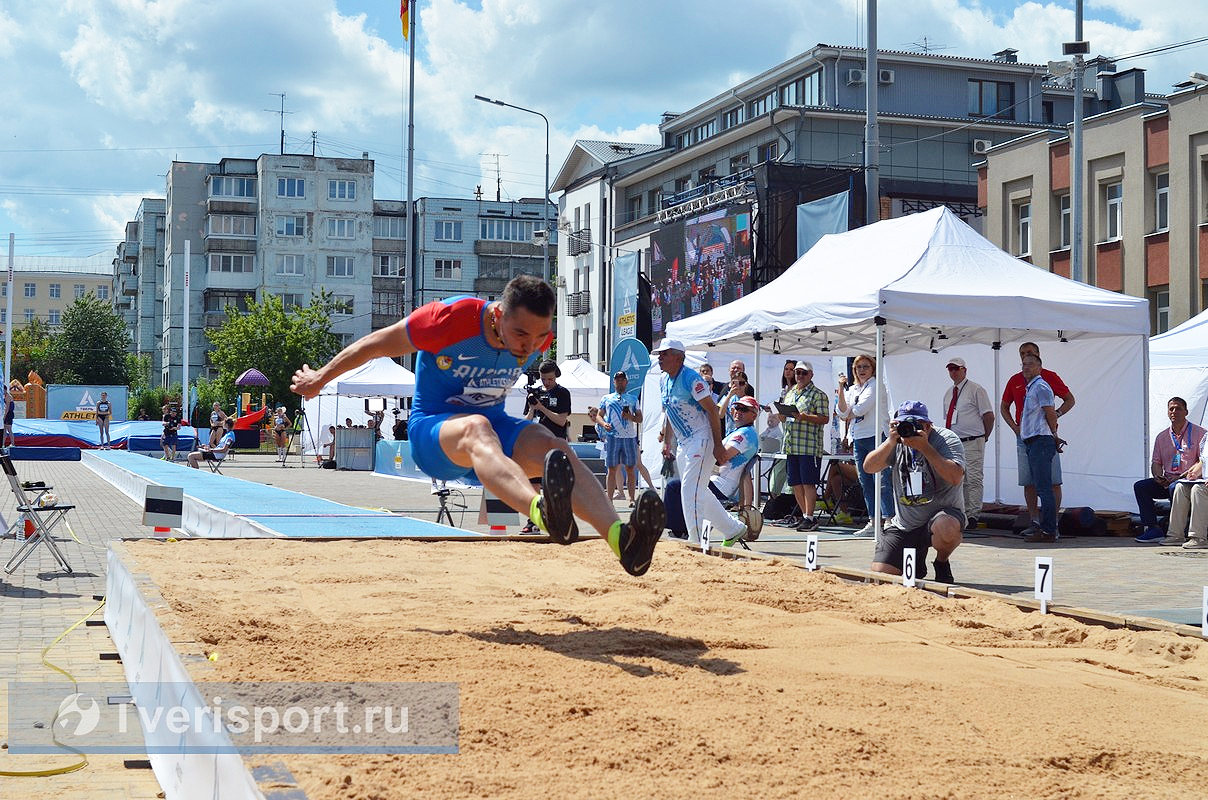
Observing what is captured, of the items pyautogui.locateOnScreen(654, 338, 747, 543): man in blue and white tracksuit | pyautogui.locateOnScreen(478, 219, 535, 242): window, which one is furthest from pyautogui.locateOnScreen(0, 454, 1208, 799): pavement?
pyautogui.locateOnScreen(478, 219, 535, 242): window

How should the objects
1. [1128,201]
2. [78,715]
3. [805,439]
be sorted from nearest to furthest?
[78,715] → [805,439] → [1128,201]

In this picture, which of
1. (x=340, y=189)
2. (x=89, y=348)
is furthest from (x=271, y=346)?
(x=340, y=189)

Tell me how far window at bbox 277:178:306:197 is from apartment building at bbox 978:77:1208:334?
62.3m

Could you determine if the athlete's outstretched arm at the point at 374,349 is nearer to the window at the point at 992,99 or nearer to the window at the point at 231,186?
the window at the point at 992,99

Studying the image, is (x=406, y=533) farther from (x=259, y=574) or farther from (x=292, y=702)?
(x=292, y=702)

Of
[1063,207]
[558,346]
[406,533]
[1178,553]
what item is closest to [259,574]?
[406,533]

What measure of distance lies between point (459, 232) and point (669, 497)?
84.6m

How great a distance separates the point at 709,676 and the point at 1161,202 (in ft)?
Answer: 105

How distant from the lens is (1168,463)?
14812mm

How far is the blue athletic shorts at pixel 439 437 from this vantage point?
6.46m

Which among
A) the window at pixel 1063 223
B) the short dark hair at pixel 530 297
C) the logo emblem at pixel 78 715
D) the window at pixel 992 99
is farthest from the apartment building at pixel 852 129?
the logo emblem at pixel 78 715

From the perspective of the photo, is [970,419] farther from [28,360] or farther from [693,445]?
[28,360]

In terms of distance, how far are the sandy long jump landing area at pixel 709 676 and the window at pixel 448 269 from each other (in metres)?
87.0

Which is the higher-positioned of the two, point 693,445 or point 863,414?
point 863,414
